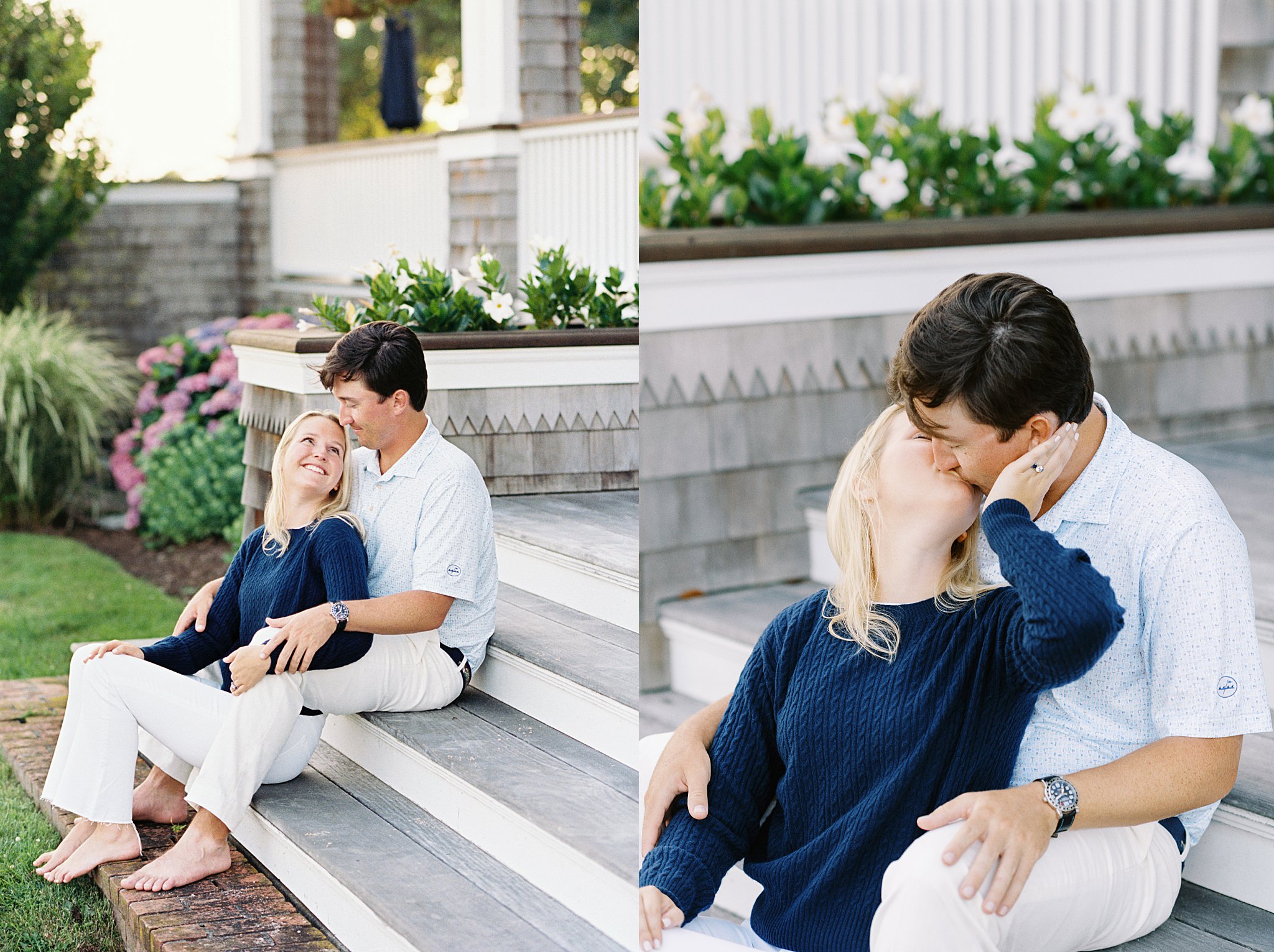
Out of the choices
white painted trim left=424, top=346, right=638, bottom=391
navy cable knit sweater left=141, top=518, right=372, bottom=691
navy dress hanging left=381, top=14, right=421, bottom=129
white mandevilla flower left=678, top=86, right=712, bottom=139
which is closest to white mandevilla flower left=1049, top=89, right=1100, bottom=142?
white mandevilla flower left=678, top=86, right=712, bottom=139

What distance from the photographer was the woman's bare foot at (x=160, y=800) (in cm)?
211

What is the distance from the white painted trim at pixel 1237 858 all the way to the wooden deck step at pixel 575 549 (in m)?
0.86

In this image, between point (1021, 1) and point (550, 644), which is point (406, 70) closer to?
point (1021, 1)

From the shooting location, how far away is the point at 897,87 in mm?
3750

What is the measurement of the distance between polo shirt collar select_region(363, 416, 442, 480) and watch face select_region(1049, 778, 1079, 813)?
34.7 inches

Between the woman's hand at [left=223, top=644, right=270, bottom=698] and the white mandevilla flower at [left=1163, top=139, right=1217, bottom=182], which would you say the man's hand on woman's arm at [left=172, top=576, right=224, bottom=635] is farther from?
the white mandevilla flower at [left=1163, top=139, right=1217, bottom=182]

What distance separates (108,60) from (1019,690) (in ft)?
6.06

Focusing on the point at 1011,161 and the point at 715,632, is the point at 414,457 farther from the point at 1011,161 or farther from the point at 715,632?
the point at 1011,161

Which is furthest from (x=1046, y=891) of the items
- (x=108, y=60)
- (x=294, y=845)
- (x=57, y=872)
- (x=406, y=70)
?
(x=406, y=70)

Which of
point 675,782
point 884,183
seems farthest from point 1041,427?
point 884,183

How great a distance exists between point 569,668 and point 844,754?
1.55 ft

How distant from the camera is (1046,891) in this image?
4.59 feet

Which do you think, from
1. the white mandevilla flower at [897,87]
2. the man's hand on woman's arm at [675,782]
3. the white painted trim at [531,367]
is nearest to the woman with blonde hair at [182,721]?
the white painted trim at [531,367]

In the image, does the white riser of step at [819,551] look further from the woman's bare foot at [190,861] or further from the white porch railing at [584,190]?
the woman's bare foot at [190,861]
